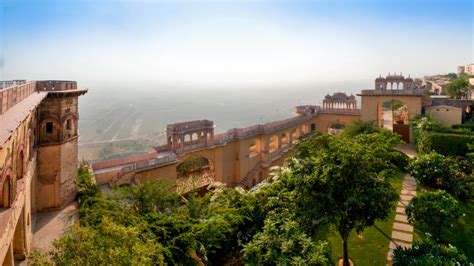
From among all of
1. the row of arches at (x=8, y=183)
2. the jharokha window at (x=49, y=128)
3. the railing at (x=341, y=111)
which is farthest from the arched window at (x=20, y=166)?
the railing at (x=341, y=111)

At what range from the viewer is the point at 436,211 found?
13.6m

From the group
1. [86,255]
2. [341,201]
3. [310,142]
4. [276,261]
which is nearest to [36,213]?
[86,255]

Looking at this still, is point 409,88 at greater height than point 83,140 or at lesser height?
greater

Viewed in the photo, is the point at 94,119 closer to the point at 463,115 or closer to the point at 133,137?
the point at 133,137

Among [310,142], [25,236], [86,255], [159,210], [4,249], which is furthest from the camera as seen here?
[310,142]

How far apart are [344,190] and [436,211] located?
5.42m

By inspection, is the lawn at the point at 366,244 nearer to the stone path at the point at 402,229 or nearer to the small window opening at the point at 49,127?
the stone path at the point at 402,229

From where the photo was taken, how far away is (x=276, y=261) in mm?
9914

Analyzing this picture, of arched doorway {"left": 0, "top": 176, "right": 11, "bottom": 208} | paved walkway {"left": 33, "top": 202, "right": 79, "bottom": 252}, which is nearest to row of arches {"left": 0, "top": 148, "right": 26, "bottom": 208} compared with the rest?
arched doorway {"left": 0, "top": 176, "right": 11, "bottom": 208}

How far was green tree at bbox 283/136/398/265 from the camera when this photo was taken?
10953 millimetres

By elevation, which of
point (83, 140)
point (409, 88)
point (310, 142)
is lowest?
point (83, 140)

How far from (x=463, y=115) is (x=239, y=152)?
24.1 metres

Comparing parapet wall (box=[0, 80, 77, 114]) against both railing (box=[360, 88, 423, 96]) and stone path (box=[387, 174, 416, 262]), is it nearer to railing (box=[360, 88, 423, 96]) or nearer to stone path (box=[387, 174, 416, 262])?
stone path (box=[387, 174, 416, 262])

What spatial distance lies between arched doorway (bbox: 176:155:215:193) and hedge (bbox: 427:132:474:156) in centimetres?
1899
